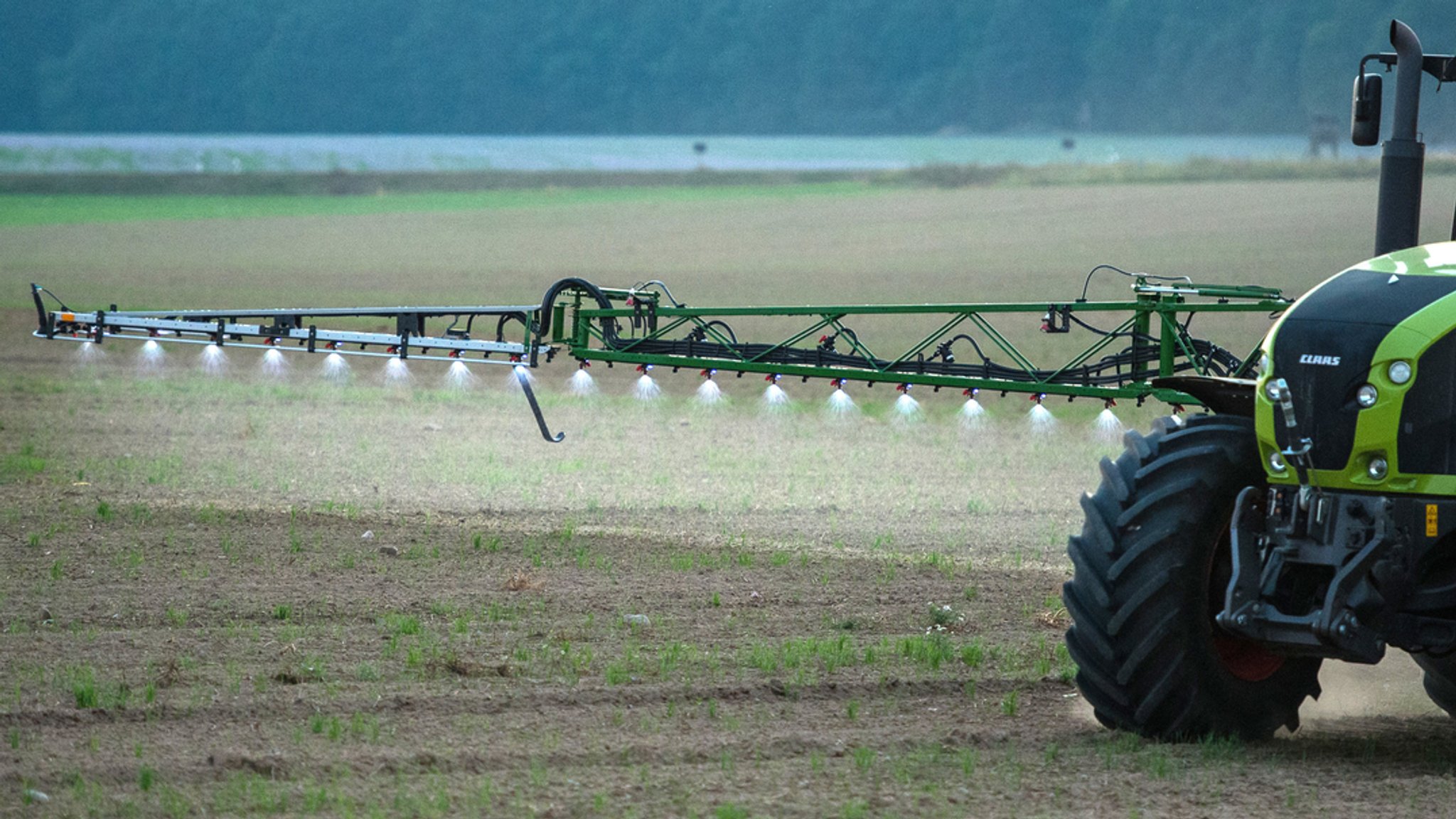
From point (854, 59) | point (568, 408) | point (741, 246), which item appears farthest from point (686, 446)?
point (854, 59)

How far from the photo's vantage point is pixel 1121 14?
11344cm

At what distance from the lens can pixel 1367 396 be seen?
244 inches

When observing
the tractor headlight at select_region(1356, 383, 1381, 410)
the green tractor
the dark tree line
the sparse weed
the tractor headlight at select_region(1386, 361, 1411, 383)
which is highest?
the dark tree line

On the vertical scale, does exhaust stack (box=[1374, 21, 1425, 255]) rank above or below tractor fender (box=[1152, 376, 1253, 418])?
above

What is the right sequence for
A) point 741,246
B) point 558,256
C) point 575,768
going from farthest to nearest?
1. point 741,246
2. point 558,256
3. point 575,768

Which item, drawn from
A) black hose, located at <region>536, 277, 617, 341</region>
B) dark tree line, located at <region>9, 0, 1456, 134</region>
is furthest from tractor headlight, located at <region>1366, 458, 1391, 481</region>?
dark tree line, located at <region>9, 0, 1456, 134</region>

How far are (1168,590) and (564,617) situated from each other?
12.4ft

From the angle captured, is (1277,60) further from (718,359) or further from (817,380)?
(718,359)

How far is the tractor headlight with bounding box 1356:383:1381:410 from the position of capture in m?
6.17

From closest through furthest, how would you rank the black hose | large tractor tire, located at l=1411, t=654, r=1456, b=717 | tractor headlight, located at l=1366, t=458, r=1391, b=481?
tractor headlight, located at l=1366, t=458, r=1391, b=481
large tractor tire, located at l=1411, t=654, r=1456, b=717
the black hose

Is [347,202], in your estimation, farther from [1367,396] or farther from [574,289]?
[1367,396]

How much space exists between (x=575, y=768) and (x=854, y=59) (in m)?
121

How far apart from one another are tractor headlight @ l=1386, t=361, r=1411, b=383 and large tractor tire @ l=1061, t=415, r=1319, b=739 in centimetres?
74

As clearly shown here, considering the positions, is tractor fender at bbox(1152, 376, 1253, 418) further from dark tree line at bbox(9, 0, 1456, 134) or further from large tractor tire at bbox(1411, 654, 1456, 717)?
dark tree line at bbox(9, 0, 1456, 134)
